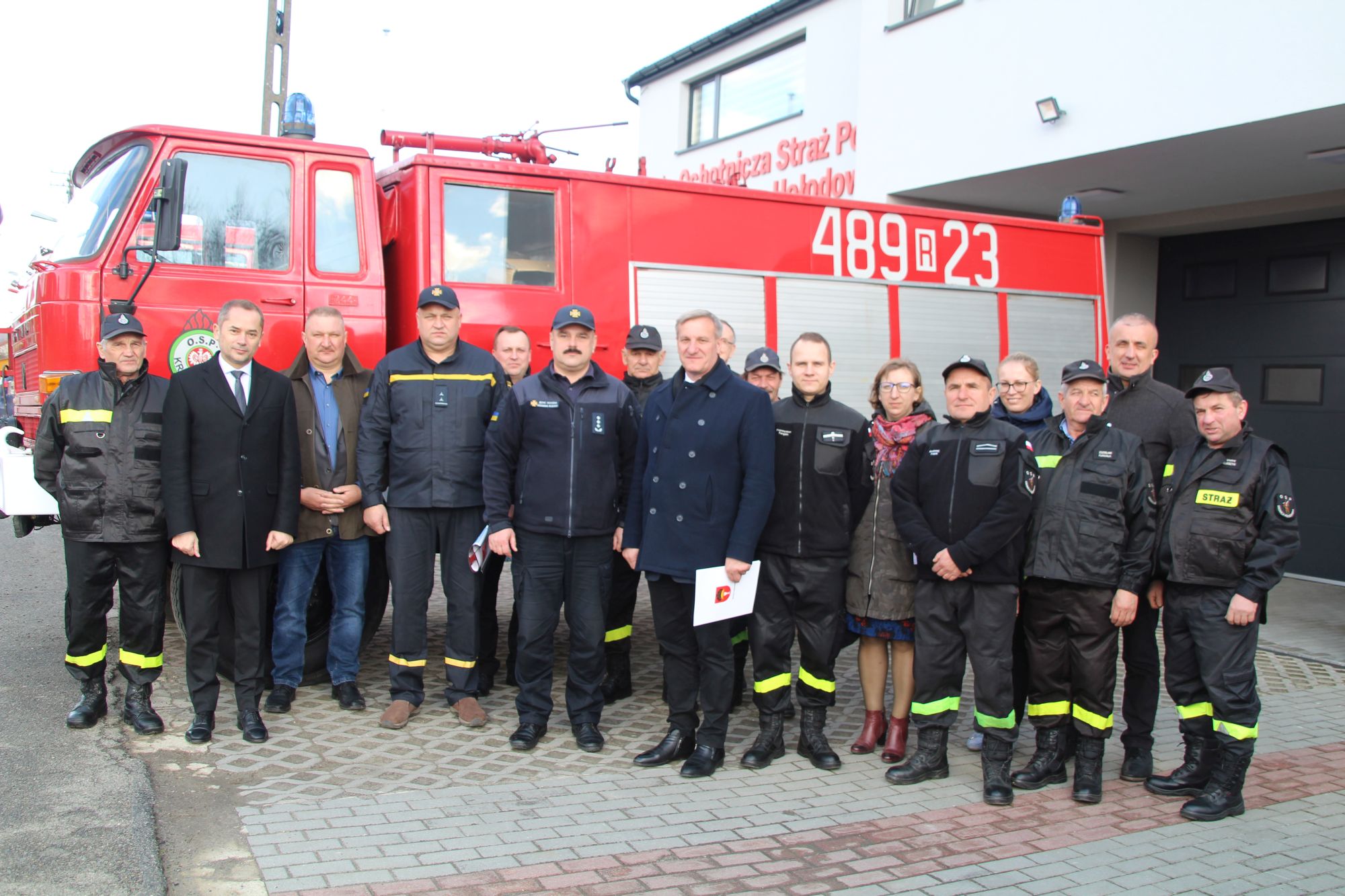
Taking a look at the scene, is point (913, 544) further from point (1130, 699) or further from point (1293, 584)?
point (1293, 584)

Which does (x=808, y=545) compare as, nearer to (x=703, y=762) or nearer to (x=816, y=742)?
(x=816, y=742)

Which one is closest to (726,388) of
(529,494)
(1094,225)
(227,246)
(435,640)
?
(529,494)

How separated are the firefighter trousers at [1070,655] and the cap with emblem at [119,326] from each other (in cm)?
413

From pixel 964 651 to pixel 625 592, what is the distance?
1.91m

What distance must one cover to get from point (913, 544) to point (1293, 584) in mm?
7700

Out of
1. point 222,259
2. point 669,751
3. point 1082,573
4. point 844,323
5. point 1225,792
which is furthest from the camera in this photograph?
point 844,323

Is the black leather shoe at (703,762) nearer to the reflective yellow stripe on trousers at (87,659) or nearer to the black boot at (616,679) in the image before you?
the black boot at (616,679)

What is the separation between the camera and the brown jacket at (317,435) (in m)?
5.36

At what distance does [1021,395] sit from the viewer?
5.00 meters

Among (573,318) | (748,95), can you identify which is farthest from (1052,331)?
(748,95)

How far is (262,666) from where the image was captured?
5172 mm

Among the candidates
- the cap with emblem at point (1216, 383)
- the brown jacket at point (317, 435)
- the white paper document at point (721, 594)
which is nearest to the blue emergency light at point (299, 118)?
the brown jacket at point (317, 435)

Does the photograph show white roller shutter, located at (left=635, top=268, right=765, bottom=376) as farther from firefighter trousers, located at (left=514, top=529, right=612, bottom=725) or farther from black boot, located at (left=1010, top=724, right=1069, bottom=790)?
black boot, located at (left=1010, top=724, right=1069, bottom=790)

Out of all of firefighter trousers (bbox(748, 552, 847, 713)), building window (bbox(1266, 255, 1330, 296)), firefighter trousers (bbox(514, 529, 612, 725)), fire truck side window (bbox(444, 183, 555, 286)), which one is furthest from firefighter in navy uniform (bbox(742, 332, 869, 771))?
building window (bbox(1266, 255, 1330, 296))
